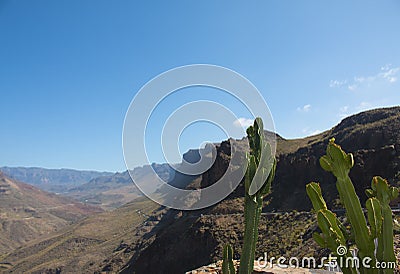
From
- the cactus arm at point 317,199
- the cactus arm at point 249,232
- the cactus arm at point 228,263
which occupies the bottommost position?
the cactus arm at point 228,263

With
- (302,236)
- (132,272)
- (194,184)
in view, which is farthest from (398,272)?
(194,184)

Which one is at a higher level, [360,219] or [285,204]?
[360,219]

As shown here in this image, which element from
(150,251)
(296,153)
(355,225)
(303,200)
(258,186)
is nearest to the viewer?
(355,225)

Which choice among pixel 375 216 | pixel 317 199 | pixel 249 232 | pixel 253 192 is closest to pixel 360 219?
pixel 375 216

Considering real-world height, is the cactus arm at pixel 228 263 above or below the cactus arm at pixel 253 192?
below

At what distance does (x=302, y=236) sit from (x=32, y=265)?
11250 centimetres

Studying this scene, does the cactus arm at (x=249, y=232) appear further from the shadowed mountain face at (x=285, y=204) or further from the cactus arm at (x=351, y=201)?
the shadowed mountain face at (x=285, y=204)

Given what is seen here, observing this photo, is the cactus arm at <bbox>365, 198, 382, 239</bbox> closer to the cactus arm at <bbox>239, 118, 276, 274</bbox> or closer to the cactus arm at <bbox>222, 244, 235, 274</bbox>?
the cactus arm at <bbox>239, 118, 276, 274</bbox>

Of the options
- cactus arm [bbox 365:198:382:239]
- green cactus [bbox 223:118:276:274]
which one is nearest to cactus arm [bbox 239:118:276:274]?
green cactus [bbox 223:118:276:274]

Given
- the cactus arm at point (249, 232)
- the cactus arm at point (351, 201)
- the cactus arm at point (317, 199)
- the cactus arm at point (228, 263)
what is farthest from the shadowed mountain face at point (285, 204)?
the cactus arm at point (351, 201)

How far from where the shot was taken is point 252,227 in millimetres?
6082

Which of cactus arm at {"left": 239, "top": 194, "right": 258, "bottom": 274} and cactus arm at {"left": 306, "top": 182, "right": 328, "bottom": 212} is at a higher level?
cactus arm at {"left": 306, "top": 182, "right": 328, "bottom": 212}

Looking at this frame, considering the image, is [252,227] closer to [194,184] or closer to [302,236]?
[302,236]

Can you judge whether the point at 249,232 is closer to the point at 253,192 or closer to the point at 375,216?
the point at 253,192
